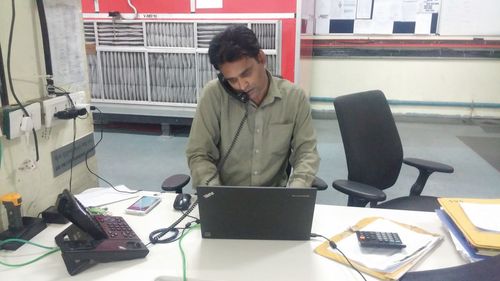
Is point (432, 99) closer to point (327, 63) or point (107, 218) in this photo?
point (327, 63)

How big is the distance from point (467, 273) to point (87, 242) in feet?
3.21

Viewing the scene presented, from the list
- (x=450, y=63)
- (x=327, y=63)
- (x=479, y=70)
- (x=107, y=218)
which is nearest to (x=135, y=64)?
(x=327, y=63)

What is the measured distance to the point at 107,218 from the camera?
51.2 inches

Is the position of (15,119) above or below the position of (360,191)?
above

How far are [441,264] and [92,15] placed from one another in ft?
12.9

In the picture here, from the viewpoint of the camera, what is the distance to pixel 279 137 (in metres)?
1.65

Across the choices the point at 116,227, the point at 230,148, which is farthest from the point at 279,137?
the point at 116,227

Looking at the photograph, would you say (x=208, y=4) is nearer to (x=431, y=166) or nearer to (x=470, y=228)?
(x=431, y=166)

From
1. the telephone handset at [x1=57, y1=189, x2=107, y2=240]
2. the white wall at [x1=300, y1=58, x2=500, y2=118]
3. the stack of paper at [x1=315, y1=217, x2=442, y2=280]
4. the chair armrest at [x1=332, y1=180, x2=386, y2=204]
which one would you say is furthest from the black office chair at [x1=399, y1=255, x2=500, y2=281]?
the white wall at [x1=300, y1=58, x2=500, y2=118]

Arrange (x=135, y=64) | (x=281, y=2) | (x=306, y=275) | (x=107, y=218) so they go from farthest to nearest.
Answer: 1. (x=135, y=64)
2. (x=281, y=2)
3. (x=107, y=218)
4. (x=306, y=275)

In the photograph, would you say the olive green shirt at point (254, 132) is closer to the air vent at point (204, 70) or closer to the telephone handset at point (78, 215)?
the telephone handset at point (78, 215)

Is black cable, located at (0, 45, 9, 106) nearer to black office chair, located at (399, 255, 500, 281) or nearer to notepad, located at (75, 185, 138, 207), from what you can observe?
notepad, located at (75, 185, 138, 207)

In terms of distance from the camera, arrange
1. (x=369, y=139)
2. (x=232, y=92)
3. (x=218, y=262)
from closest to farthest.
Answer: (x=218, y=262)
(x=232, y=92)
(x=369, y=139)

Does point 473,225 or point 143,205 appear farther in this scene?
point 143,205
